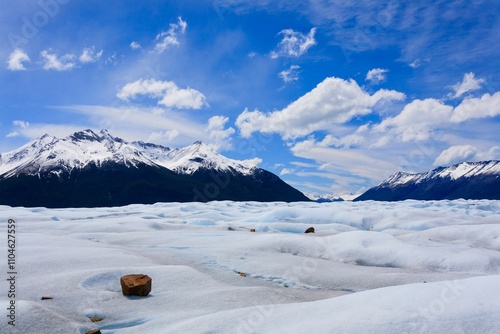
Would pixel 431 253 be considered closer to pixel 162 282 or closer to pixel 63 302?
pixel 162 282

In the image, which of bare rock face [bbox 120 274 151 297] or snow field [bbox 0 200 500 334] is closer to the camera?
snow field [bbox 0 200 500 334]

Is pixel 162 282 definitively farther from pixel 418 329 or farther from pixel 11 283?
pixel 418 329

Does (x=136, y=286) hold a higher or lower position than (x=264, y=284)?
higher

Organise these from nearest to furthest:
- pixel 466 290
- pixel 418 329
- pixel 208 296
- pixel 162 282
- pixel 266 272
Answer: pixel 418 329
pixel 466 290
pixel 208 296
pixel 162 282
pixel 266 272

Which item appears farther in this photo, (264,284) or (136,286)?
(264,284)

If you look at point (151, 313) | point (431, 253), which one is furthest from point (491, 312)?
point (431, 253)

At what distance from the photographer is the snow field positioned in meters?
3.71

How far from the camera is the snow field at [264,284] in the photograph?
3.71 m

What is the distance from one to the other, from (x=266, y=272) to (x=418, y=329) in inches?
186

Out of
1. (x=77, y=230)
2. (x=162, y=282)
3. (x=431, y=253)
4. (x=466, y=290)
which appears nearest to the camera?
(x=466, y=290)

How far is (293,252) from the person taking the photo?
9883 millimetres

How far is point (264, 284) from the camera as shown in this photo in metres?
7.15

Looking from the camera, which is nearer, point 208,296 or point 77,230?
point 208,296

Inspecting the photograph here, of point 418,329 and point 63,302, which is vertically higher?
point 418,329
